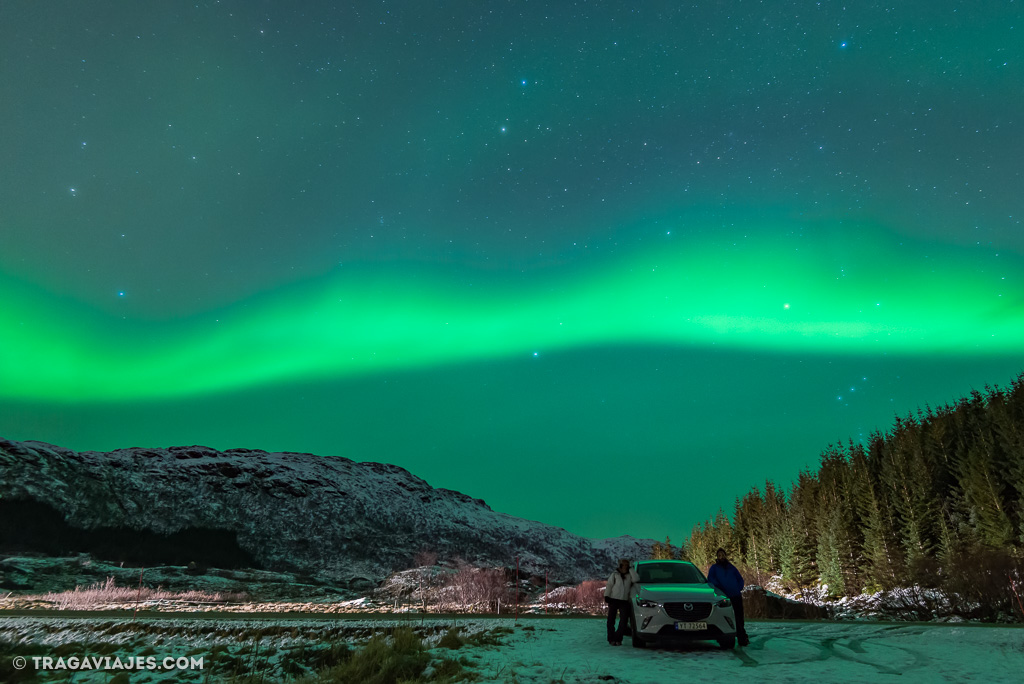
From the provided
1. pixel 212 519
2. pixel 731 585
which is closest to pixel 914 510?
pixel 731 585

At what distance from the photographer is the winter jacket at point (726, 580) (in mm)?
14078

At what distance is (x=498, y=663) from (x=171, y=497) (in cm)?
17609

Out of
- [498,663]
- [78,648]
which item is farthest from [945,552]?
[78,648]

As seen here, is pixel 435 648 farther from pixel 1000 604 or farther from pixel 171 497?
pixel 171 497

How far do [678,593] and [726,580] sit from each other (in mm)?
1430

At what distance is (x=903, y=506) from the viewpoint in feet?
188

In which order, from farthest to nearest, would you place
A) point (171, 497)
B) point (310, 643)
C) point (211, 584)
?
1. point (171, 497)
2. point (211, 584)
3. point (310, 643)

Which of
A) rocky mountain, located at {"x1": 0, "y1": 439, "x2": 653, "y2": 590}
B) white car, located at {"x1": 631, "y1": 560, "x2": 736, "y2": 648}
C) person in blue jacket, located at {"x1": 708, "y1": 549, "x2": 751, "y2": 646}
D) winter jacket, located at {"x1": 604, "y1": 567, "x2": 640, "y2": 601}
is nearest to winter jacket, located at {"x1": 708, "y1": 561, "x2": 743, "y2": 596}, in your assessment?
person in blue jacket, located at {"x1": 708, "y1": 549, "x2": 751, "y2": 646}

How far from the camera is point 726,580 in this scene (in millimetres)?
14156

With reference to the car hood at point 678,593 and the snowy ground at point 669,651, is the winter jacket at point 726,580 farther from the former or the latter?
the snowy ground at point 669,651

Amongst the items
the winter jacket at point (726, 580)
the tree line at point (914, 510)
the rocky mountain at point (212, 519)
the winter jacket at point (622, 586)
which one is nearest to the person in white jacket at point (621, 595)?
the winter jacket at point (622, 586)

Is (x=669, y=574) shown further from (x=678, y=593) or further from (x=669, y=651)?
(x=669, y=651)

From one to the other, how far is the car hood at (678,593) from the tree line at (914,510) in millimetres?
19792

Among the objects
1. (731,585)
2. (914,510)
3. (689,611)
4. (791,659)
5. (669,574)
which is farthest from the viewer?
(914,510)
